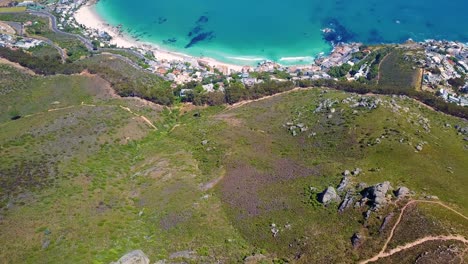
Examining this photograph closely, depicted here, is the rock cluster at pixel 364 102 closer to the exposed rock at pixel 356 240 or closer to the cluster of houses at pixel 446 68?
the cluster of houses at pixel 446 68

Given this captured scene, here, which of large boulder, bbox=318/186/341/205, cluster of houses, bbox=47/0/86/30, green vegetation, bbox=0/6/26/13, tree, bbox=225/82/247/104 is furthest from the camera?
green vegetation, bbox=0/6/26/13

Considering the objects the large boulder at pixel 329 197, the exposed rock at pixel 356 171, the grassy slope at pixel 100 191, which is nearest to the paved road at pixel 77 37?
the grassy slope at pixel 100 191

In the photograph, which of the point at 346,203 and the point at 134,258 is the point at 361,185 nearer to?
the point at 346,203

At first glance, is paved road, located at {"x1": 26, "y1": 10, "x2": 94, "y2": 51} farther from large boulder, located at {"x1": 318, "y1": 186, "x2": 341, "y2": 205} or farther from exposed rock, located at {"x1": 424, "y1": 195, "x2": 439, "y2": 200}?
exposed rock, located at {"x1": 424, "y1": 195, "x2": 439, "y2": 200}

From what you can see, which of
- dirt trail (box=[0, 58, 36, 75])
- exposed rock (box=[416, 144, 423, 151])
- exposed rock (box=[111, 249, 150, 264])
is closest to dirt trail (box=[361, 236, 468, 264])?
exposed rock (box=[416, 144, 423, 151])

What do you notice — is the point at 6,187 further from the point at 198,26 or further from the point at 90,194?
the point at 198,26

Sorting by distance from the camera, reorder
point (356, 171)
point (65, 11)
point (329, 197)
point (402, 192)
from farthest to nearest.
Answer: point (65, 11) < point (356, 171) < point (329, 197) < point (402, 192)

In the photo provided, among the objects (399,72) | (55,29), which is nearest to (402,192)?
(399,72)
